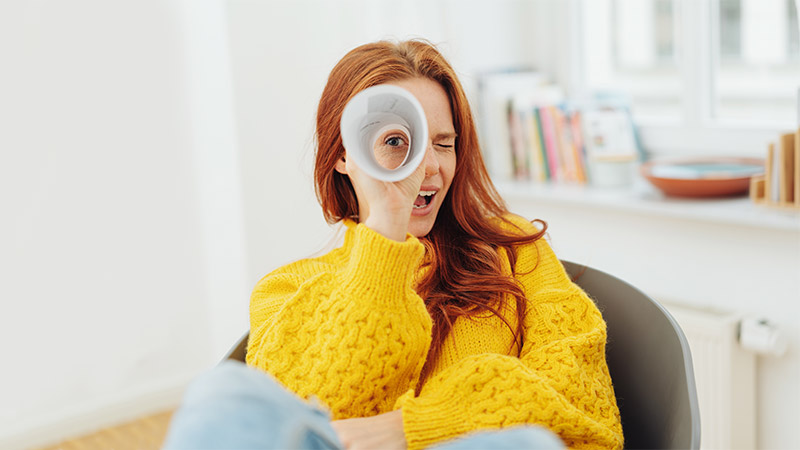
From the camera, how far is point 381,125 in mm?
1166

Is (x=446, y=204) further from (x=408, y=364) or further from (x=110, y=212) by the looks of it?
(x=110, y=212)

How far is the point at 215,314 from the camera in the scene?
2.77m

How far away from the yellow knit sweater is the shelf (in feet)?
2.99

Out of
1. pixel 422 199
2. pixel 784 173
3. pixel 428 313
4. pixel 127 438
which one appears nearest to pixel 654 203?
pixel 784 173

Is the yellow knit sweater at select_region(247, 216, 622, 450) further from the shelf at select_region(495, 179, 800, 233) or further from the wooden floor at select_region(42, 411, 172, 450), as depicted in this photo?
the wooden floor at select_region(42, 411, 172, 450)

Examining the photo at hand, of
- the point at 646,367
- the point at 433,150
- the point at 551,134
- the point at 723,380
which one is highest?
the point at 433,150

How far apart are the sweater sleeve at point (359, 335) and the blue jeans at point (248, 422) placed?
24cm

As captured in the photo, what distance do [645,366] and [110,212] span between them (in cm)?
188

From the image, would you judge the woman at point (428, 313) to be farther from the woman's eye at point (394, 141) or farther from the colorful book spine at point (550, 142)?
the colorful book spine at point (550, 142)

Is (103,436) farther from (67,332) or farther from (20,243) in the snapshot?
(20,243)

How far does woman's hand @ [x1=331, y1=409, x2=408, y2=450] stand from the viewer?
1.06 m

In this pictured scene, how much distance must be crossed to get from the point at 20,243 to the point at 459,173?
1.63m

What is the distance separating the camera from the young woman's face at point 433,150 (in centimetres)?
132

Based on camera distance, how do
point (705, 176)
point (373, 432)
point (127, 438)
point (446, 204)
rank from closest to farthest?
point (373, 432) → point (446, 204) → point (705, 176) → point (127, 438)
